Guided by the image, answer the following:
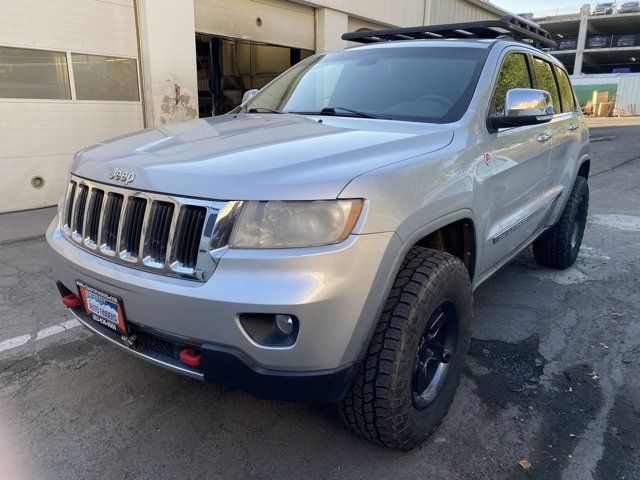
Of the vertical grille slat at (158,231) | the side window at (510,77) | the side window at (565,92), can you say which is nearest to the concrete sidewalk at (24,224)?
the vertical grille slat at (158,231)

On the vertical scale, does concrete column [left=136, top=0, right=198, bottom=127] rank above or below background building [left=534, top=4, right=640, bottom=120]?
below

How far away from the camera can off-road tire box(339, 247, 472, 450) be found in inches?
81.4

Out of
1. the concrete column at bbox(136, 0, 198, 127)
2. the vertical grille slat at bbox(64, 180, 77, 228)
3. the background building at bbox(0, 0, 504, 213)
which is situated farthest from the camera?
the concrete column at bbox(136, 0, 198, 127)

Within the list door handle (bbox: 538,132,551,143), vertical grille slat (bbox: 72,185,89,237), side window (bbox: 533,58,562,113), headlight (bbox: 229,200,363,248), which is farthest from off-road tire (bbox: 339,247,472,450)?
side window (bbox: 533,58,562,113)

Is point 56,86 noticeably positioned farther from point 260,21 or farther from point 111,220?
point 111,220

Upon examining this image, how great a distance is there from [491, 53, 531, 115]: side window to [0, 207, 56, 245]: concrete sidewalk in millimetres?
5324

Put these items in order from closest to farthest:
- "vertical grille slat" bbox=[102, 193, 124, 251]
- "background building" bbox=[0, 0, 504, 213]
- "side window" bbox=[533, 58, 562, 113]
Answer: "vertical grille slat" bbox=[102, 193, 124, 251], "side window" bbox=[533, 58, 562, 113], "background building" bbox=[0, 0, 504, 213]

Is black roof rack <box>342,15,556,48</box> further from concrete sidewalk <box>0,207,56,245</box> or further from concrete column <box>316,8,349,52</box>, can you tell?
concrete column <box>316,8,349,52</box>

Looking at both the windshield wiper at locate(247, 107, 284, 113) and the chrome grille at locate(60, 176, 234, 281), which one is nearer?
the chrome grille at locate(60, 176, 234, 281)

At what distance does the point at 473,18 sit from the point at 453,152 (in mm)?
19799

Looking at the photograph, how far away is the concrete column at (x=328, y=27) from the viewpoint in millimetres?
11852

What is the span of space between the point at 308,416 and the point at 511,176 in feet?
6.10

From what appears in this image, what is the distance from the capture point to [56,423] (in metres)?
2.56

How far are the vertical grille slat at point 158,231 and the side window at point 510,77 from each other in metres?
1.98
